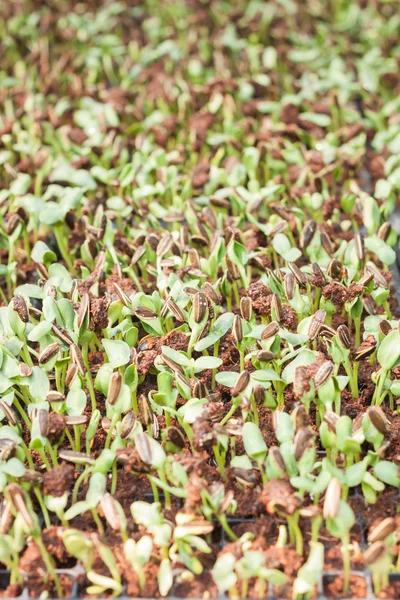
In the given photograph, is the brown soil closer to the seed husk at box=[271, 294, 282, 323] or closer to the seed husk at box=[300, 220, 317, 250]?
the seed husk at box=[271, 294, 282, 323]

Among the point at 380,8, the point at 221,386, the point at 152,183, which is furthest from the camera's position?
the point at 380,8

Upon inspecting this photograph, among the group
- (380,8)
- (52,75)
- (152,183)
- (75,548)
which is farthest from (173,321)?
(380,8)

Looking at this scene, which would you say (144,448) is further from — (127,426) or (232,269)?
(232,269)

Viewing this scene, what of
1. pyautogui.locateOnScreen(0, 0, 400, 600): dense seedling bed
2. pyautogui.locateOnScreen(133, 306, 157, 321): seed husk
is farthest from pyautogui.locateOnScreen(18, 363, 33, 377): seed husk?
pyautogui.locateOnScreen(133, 306, 157, 321): seed husk

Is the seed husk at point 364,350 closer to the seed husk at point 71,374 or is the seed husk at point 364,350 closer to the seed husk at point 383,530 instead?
the seed husk at point 383,530

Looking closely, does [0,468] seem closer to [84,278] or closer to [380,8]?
[84,278]

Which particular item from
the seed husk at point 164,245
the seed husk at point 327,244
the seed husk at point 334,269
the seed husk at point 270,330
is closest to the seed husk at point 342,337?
the seed husk at point 270,330
